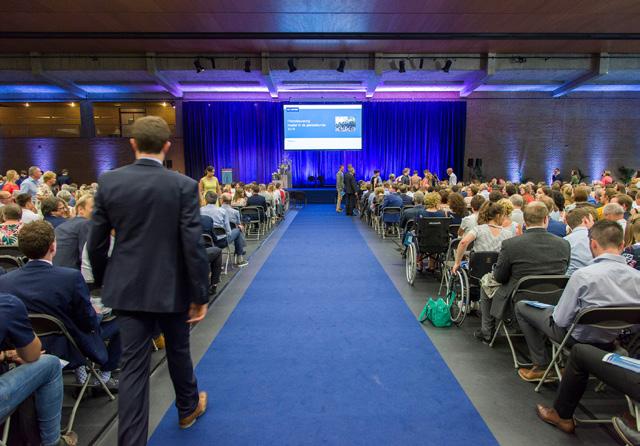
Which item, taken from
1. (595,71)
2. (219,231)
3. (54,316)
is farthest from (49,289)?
(595,71)

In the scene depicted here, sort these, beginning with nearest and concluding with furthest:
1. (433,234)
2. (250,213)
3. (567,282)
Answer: (567,282) → (433,234) → (250,213)

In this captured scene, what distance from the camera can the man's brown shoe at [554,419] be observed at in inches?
89.0

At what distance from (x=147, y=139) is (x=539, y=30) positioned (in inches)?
423

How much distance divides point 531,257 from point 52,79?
15.6m

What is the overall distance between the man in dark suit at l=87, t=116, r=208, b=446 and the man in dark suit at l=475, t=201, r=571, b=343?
219 cm

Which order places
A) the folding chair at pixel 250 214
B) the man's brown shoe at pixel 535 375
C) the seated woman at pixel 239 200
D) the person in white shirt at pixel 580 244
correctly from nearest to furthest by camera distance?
the man's brown shoe at pixel 535 375, the person in white shirt at pixel 580 244, the folding chair at pixel 250 214, the seated woman at pixel 239 200

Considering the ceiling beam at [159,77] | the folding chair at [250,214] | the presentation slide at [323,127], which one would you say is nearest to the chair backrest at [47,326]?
the folding chair at [250,214]

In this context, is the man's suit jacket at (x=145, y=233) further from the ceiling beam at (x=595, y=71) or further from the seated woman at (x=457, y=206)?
the ceiling beam at (x=595, y=71)

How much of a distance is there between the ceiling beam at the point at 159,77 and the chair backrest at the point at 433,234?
36.1 ft

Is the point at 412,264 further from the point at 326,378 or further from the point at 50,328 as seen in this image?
the point at 50,328

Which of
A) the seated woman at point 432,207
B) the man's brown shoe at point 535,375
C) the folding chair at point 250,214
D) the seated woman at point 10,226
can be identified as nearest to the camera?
the man's brown shoe at point 535,375

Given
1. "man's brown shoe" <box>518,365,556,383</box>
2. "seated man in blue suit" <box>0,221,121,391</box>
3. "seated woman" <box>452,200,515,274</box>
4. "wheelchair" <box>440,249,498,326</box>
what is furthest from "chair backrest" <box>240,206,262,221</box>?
"man's brown shoe" <box>518,365,556,383</box>

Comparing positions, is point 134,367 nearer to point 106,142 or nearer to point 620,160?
point 106,142

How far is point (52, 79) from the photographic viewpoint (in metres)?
13.4
